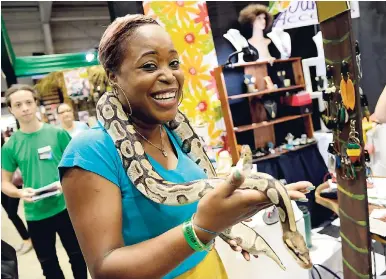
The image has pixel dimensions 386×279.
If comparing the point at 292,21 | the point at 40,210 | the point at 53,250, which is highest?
the point at 292,21

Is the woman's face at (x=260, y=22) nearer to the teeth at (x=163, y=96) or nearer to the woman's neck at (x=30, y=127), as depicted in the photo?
the woman's neck at (x=30, y=127)

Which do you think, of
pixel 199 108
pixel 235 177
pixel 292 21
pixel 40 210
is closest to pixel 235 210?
pixel 235 177

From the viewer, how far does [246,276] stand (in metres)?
1.92

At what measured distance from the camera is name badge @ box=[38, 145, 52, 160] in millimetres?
2242

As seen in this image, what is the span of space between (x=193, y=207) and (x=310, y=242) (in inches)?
68.0

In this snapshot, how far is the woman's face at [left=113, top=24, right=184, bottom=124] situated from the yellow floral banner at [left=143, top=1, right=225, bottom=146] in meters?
2.45

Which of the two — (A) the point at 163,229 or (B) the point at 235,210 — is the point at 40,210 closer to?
(A) the point at 163,229

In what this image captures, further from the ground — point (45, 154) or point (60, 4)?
point (60, 4)

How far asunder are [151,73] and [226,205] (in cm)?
34

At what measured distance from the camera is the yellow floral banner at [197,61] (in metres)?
3.26

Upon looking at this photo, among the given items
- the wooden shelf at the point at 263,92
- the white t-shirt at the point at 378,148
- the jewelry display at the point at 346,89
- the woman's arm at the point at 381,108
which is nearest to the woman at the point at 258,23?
the wooden shelf at the point at 263,92

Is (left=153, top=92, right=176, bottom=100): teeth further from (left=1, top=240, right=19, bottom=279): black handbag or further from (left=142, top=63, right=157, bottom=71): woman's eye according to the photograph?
(left=1, top=240, right=19, bottom=279): black handbag

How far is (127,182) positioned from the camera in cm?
78

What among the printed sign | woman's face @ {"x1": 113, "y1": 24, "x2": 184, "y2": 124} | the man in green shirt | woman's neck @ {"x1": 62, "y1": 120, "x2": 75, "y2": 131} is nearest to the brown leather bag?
the printed sign
